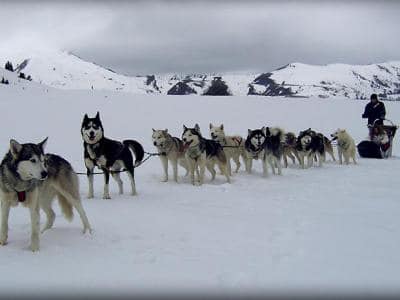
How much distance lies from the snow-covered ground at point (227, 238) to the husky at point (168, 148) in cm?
36

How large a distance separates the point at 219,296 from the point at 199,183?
14.5 feet

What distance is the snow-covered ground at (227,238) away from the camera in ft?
10.6

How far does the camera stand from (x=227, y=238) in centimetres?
432

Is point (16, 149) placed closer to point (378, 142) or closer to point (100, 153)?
point (100, 153)

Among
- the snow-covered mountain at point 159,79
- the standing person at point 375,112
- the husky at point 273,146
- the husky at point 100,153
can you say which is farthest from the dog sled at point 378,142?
the snow-covered mountain at point 159,79

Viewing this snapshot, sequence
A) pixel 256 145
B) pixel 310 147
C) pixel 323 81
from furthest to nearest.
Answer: pixel 323 81 < pixel 310 147 < pixel 256 145

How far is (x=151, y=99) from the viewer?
707 inches

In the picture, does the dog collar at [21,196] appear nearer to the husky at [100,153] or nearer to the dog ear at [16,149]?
the dog ear at [16,149]

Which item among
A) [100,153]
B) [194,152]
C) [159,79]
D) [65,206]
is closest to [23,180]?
[65,206]

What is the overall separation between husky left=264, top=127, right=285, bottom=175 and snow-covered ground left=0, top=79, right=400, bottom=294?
31 centimetres

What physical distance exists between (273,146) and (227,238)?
441 centimetres

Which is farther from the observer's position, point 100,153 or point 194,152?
point 194,152

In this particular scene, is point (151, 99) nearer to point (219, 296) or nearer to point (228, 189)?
point (228, 189)

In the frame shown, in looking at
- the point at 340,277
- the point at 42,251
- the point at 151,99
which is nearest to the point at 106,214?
the point at 42,251
